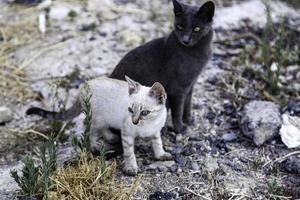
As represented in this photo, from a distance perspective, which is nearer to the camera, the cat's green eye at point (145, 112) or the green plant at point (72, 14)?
the cat's green eye at point (145, 112)

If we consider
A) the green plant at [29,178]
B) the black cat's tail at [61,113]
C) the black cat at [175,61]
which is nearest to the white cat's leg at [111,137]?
the black cat's tail at [61,113]

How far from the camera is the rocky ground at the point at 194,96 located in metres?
4.28

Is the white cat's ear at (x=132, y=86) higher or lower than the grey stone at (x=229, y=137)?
higher

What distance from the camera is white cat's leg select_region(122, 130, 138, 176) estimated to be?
427 centimetres

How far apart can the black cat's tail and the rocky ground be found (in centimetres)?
21

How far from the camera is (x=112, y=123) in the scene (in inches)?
172

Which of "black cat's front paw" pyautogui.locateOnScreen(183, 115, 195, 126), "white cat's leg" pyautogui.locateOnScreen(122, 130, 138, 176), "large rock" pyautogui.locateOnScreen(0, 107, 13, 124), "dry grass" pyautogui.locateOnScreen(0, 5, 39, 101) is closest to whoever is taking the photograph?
"white cat's leg" pyautogui.locateOnScreen(122, 130, 138, 176)

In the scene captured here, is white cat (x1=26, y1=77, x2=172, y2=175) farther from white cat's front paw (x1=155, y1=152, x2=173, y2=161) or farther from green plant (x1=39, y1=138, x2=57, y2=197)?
green plant (x1=39, y1=138, x2=57, y2=197)

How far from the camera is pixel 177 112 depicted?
4957 millimetres

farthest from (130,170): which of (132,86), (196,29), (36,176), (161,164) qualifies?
(196,29)

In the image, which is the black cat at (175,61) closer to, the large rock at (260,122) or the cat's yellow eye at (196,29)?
the cat's yellow eye at (196,29)

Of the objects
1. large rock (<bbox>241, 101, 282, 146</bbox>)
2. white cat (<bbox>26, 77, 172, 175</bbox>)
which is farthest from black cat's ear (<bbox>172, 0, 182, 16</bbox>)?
large rock (<bbox>241, 101, 282, 146</bbox>)

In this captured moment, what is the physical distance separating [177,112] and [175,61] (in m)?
0.48

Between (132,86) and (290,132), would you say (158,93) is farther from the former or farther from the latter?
(290,132)
